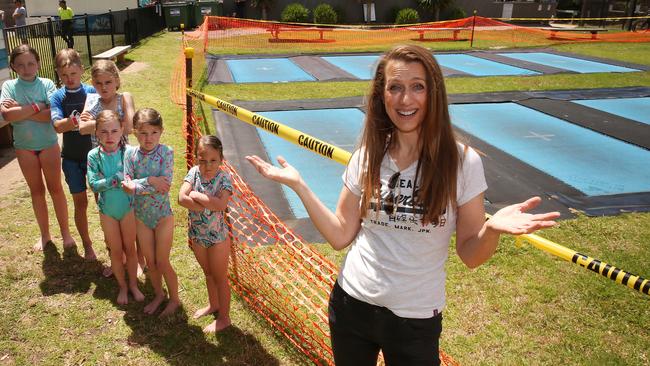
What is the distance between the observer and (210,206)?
324 cm

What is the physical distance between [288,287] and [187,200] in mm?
1406

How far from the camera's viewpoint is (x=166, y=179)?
139 inches

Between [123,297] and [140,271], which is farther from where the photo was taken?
[140,271]

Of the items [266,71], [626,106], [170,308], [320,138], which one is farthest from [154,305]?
[266,71]

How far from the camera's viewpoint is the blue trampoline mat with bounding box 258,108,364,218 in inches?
257

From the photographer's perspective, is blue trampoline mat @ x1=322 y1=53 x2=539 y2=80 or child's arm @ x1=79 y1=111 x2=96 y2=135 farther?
blue trampoline mat @ x1=322 y1=53 x2=539 y2=80

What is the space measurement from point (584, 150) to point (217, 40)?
18.0 metres

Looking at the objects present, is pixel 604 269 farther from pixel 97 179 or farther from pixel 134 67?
pixel 134 67

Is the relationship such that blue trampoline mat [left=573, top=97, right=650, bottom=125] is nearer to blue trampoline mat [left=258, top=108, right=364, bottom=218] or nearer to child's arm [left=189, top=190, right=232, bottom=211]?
blue trampoline mat [left=258, top=108, right=364, bottom=218]

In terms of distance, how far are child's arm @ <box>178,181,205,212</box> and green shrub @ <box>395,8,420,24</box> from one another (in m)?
30.4

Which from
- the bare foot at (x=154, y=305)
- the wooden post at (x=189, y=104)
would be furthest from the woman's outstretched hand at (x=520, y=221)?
the wooden post at (x=189, y=104)

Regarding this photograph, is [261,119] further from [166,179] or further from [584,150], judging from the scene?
[584,150]

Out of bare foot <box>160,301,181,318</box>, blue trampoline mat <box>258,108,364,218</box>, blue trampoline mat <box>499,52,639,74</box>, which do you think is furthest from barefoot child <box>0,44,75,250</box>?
blue trampoline mat <box>499,52,639,74</box>

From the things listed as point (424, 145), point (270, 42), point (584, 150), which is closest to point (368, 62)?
point (270, 42)
